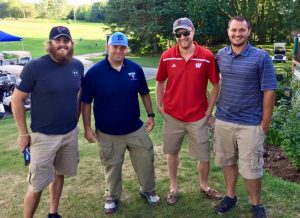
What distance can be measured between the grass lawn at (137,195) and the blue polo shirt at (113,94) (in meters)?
0.85

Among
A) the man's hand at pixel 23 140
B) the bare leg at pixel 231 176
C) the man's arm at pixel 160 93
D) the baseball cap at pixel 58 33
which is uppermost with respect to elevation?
the baseball cap at pixel 58 33

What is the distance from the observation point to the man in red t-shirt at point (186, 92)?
3.72 meters

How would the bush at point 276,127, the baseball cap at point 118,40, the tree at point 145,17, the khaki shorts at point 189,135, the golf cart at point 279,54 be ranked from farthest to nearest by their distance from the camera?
the tree at point 145,17, the golf cart at point 279,54, the bush at point 276,127, the khaki shorts at point 189,135, the baseball cap at point 118,40

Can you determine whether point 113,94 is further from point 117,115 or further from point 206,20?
point 206,20

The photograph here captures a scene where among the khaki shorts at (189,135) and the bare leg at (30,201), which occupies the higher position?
the khaki shorts at (189,135)

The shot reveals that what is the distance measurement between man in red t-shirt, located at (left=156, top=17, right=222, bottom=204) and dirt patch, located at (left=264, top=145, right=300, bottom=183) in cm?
123

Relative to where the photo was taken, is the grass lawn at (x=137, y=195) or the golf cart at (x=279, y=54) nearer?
the grass lawn at (x=137, y=195)

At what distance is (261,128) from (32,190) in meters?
2.02

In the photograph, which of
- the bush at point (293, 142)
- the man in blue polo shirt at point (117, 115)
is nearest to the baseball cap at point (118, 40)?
the man in blue polo shirt at point (117, 115)

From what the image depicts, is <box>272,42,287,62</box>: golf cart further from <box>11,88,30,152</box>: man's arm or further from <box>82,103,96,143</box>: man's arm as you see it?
<box>11,88,30,152</box>: man's arm

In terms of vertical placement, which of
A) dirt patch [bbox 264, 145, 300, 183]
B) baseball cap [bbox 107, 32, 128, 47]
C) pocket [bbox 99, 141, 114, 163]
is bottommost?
dirt patch [bbox 264, 145, 300, 183]

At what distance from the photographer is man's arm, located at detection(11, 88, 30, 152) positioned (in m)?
3.26

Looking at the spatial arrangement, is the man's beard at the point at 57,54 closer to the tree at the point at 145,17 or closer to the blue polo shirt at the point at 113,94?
the blue polo shirt at the point at 113,94

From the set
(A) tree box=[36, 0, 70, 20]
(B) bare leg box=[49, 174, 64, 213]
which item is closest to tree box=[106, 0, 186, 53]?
(B) bare leg box=[49, 174, 64, 213]
